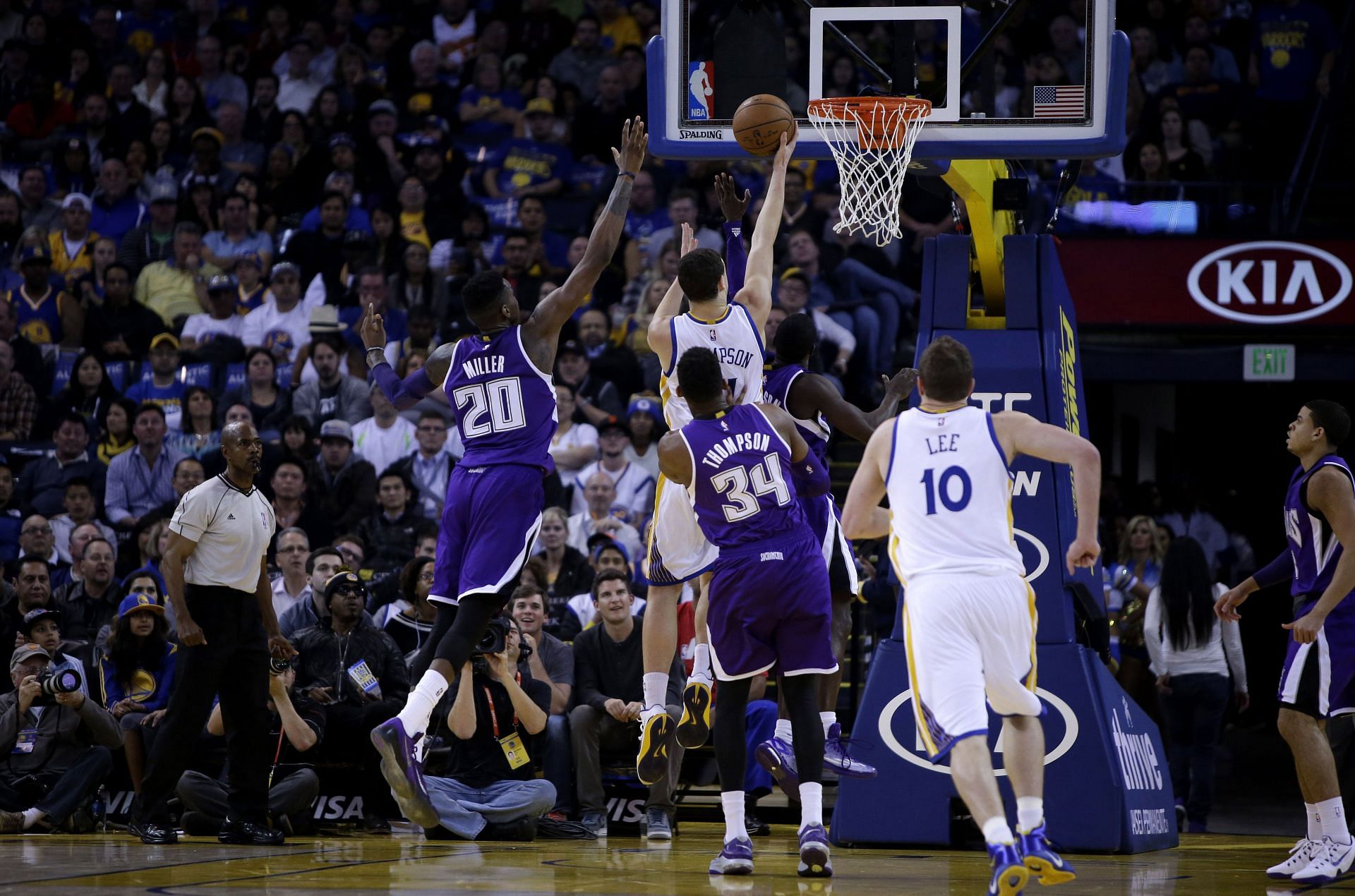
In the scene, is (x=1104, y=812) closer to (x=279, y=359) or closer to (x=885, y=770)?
(x=885, y=770)

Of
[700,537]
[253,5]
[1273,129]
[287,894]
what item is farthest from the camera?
[253,5]

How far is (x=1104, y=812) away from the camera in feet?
27.1

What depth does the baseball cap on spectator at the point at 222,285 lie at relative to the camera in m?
15.6

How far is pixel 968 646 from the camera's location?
6.18 m

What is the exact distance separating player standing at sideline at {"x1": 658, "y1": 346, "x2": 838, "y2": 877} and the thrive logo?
6.62ft

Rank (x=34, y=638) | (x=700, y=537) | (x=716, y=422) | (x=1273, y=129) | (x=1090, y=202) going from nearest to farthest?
(x=716, y=422) → (x=700, y=537) → (x=34, y=638) → (x=1090, y=202) → (x=1273, y=129)

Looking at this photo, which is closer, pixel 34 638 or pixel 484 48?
pixel 34 638

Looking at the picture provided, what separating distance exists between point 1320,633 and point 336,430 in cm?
865

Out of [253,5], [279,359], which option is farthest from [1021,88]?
[253,5]

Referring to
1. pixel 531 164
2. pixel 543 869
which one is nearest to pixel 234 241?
pixel 531 164

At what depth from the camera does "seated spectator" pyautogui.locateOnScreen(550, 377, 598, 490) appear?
45.2ft

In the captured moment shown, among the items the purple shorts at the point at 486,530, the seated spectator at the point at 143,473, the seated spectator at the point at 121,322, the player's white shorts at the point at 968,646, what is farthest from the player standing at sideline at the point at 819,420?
the seated spectator at the point at 121,322

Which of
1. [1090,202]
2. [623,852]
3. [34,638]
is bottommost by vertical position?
[623,852]

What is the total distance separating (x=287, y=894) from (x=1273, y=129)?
13407 millimetres
